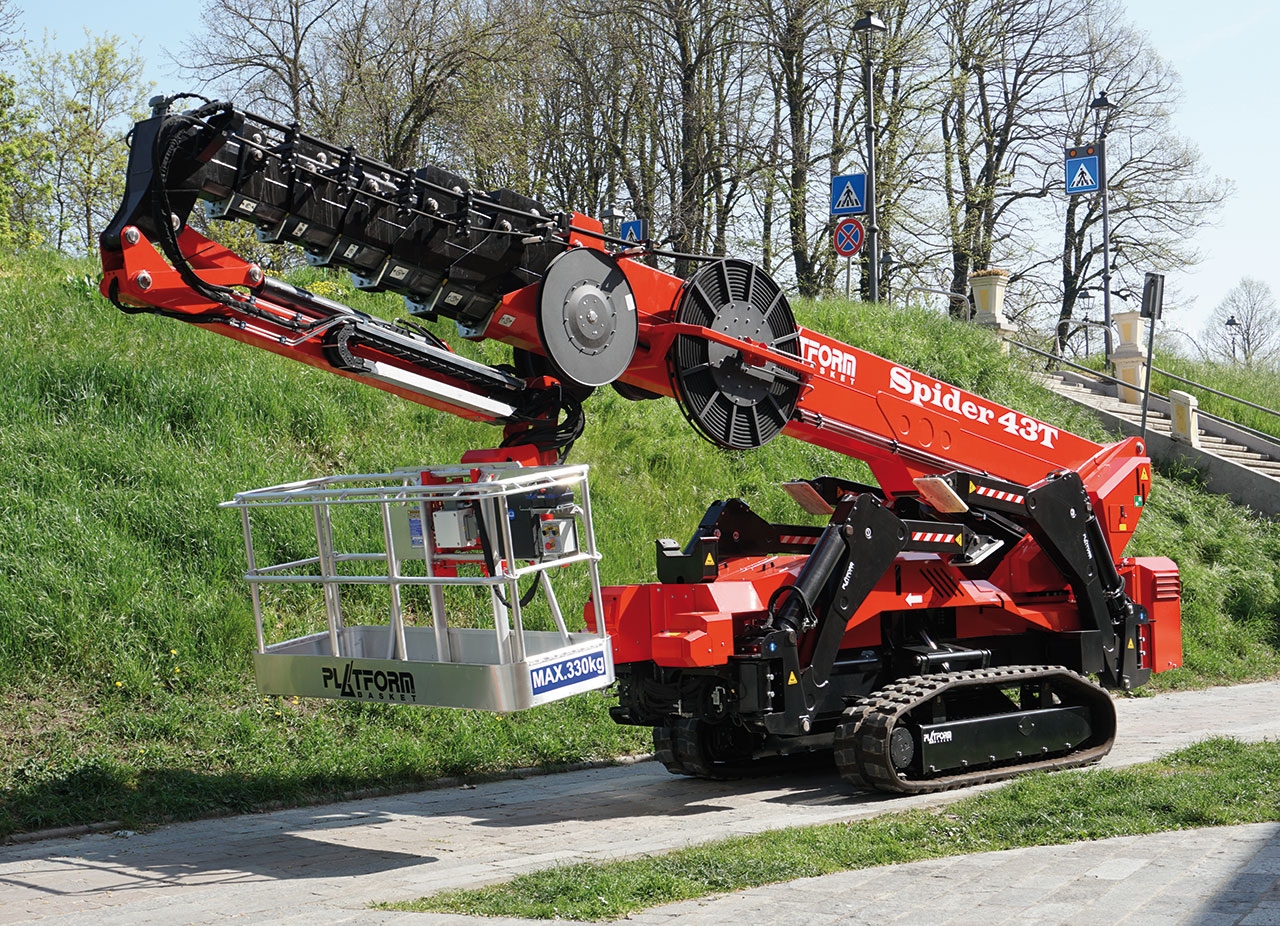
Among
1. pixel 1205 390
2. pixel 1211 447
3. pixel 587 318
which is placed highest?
pixel 1205 390

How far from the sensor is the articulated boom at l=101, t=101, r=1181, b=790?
6625 mm

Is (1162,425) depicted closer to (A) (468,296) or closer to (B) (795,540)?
(B) (795,540)

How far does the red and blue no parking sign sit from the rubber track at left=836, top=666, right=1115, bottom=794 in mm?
12978

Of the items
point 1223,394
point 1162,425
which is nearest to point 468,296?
point 1162,425

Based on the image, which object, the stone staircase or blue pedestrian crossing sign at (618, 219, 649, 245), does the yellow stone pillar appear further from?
blue pedestrian crossing sign at (618, 219, 649, 245)

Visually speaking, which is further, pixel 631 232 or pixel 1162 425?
pixel 1162 425

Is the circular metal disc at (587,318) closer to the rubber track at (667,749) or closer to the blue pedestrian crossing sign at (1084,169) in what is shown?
the rubber track at (667,749)

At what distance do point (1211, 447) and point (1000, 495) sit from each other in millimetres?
14831

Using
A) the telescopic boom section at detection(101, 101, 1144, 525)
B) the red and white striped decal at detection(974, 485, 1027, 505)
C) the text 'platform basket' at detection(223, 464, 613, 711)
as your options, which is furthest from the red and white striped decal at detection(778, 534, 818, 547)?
the text 'platform basket' at detection(223, 464, 613, 711)

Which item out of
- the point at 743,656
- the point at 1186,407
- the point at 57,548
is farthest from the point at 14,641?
the point at 1186,407

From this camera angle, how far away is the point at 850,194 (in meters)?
22.6

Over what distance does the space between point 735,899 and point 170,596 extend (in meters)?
6.13

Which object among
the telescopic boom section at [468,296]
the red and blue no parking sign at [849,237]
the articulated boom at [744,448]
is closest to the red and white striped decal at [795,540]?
Result: the articulated boom at [744,448]

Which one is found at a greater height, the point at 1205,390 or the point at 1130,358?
the point at 1130,358
